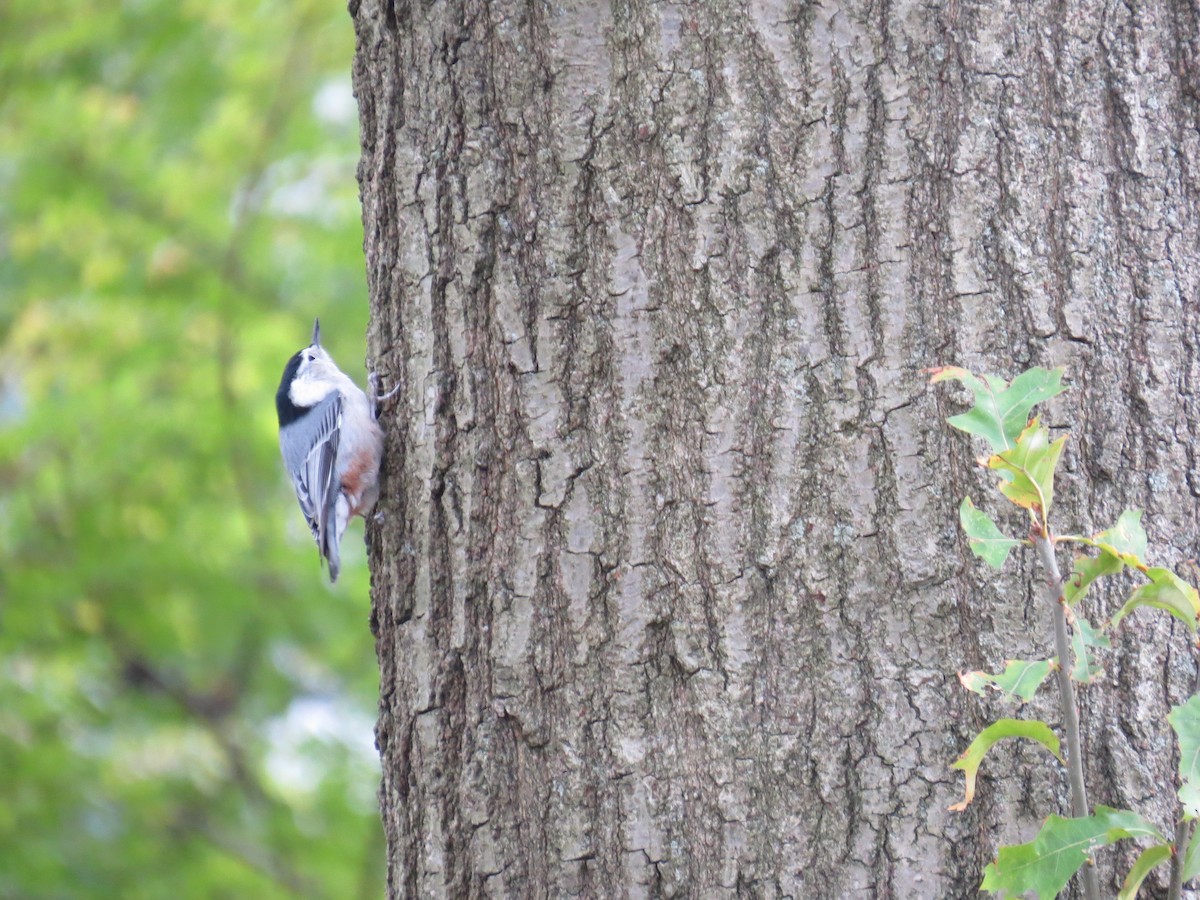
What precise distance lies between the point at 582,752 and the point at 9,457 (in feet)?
12.4

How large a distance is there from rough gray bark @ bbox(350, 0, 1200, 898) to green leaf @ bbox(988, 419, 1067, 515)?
28cm

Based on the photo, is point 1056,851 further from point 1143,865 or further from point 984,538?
point 984,538

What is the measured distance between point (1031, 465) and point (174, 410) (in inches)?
157

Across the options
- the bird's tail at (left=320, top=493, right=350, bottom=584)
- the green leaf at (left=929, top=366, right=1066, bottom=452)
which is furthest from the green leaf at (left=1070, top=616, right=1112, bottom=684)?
the bird's tail at (left=320, top=493, right=350, bottom=584)

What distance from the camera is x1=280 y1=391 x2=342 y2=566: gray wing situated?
127 inches

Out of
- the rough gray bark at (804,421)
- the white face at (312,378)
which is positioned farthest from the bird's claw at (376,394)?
the white face at (312,378)

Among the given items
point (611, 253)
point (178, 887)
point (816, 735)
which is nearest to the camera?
point (816, 735)

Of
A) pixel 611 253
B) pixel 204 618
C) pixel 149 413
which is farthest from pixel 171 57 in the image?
pixel 611 253

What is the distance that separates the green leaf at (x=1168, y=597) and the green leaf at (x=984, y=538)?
0.14 metres

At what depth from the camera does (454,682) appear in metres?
1.71

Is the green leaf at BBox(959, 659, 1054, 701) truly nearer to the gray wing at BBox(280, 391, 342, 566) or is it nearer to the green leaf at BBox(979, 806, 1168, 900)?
the green leaf at BBox(979, 806, 1168, 900)

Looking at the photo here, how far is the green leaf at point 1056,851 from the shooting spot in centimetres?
124

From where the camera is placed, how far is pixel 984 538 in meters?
1.25

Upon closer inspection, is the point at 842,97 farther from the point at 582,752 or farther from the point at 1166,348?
the point at 582,752
